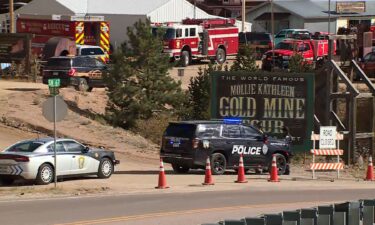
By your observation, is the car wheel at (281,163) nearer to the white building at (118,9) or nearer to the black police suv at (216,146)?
the black police suv at (216,146)

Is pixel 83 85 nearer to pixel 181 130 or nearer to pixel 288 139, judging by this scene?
pixel 288 139

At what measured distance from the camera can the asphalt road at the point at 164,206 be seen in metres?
19.3

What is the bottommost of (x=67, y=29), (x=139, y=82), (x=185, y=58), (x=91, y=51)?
(x=139, y=82)

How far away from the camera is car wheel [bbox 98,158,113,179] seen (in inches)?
1133

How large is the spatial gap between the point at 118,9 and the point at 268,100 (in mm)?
39602

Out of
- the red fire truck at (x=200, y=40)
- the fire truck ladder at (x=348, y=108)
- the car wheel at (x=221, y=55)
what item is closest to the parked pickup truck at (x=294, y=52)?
the car wheel at (x=221, y=55)

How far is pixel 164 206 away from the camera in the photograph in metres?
22.0

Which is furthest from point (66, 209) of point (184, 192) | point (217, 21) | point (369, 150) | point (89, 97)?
point (217, 21)

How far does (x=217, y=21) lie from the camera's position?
65375 mm

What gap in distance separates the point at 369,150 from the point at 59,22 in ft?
85.9

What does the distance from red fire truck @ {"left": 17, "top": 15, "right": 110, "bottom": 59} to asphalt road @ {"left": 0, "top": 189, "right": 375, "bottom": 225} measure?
1320 inches

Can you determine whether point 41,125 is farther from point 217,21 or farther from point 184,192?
point 217,21

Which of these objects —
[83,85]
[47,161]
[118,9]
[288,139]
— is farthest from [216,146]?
[118,9]

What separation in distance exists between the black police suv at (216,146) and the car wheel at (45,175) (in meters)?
5.00
